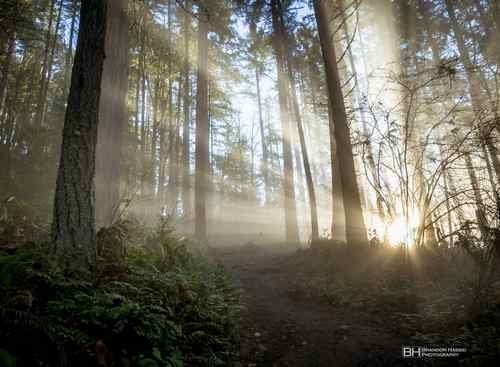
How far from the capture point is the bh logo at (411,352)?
2822mm

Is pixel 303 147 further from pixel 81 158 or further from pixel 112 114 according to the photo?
pixel 81 158

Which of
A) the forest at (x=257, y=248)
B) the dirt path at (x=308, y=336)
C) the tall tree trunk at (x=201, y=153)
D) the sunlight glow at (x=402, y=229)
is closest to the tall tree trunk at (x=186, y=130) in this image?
the forest at (x=257, y=248)

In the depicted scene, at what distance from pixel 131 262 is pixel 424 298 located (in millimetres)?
4710

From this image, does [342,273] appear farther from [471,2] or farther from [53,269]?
[471,2]

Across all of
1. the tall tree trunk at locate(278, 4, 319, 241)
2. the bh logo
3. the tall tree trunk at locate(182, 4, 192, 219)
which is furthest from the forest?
the tall tree trunk at locate(182, 4, 192, 219)

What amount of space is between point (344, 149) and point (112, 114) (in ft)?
19.4

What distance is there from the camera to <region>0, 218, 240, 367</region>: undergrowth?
1823 millimetres

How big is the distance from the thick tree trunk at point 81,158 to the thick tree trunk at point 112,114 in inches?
85.2

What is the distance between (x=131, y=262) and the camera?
12.5ft

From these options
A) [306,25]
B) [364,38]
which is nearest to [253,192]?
[364,38]

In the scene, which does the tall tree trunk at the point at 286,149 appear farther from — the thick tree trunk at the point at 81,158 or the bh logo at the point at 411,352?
the thick tree trunk at the point at 81,158

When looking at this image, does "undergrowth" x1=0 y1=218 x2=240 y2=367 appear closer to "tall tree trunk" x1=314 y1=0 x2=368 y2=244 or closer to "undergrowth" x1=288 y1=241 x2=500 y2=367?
"undergrowth" x1=288 y1=241 x2=500 y2=367

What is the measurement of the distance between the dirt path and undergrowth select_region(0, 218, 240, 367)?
0.42m

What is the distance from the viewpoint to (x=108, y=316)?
7.59 feet
